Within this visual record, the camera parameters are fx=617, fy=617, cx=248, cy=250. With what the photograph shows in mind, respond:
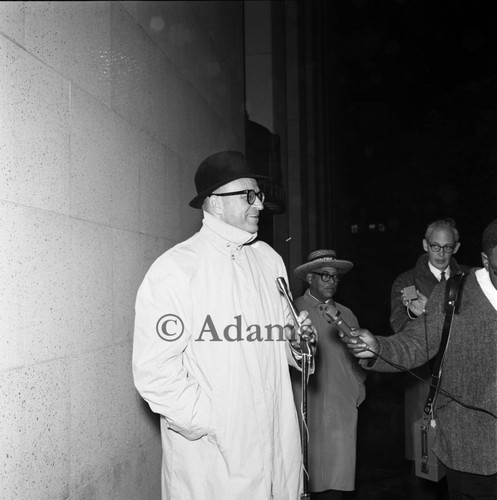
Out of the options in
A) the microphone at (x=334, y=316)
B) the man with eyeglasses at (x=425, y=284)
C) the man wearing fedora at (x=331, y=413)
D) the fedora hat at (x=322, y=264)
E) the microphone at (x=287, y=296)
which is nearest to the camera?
the microphone at (x=334, y=316)

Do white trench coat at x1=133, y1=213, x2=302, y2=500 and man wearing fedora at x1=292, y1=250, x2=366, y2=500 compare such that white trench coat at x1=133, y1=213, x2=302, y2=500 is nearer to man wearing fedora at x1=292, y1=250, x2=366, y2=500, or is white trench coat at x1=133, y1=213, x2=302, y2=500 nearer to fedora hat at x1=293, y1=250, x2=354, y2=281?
man wearing fedora at x1=292, y1=250, x2=366, y2=500

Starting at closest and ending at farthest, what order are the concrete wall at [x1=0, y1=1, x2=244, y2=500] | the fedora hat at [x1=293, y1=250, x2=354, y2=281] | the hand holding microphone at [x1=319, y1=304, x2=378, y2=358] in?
the concrete wall at [x1=0, y1=1, x2=244, y2=500], the hand holding microphone at [x1=319, y1=304, x2=378, y2=358], the fedora hat at [x1=293, y1=250, x2=354, y2=281]

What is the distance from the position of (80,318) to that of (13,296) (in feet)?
2.23

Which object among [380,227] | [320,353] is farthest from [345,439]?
[380,227]

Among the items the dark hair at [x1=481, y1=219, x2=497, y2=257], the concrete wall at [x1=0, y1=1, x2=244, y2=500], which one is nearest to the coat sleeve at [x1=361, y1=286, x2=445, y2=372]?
the dark hair at [x1=481, y1=219, x2=497, y2=257]

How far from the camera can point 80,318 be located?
307cm

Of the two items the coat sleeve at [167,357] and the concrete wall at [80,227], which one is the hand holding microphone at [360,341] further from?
the concrete wall at [80,227]

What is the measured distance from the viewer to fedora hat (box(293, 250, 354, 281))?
5.56 m

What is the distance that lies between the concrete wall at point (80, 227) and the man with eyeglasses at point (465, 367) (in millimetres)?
1379

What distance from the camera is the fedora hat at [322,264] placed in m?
5.56

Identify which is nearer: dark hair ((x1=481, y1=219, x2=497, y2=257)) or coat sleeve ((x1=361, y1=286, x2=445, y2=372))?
dark hair ((x1=481, y1=219, x2=497, y2=257))

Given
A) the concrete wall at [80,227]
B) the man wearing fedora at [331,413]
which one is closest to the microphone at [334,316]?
the concrete wall at [80,227]

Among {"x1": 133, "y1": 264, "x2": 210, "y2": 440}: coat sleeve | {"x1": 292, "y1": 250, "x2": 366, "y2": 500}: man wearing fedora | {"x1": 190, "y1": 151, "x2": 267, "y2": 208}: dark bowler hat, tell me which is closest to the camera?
{"x1": 133, "y1": 264, "x2": 210, "y2": 440}: coat sleeve

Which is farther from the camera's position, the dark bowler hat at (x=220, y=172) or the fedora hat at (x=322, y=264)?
the fedora hat at (x=322, y=264)
